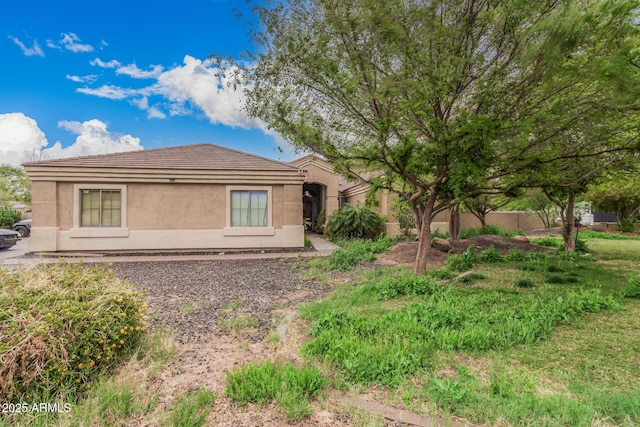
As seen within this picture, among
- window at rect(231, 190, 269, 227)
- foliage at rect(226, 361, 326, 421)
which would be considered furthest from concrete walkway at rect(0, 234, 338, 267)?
foliage at rect(226, 361, 326, 421)

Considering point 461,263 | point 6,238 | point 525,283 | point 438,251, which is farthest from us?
point 6,238

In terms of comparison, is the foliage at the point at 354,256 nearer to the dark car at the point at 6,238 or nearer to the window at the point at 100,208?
the window at the point at 100,208

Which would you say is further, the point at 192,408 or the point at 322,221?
the point at 322,221

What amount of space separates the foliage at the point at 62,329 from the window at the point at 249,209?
27.9 feet

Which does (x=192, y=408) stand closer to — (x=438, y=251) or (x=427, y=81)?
(x=427, y=81)

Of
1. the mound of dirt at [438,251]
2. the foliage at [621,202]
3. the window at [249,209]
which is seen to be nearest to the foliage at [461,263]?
the mound of dirt at [438,251]

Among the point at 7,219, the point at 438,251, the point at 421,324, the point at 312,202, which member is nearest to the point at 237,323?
the point at 421,324

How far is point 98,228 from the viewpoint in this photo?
11.1 meters

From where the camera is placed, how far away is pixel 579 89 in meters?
4.93

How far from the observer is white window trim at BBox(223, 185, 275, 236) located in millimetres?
11789

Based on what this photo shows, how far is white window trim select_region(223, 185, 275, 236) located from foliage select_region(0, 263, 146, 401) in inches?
325

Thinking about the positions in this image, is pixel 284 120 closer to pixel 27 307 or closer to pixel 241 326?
pixel 241 326

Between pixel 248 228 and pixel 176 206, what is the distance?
279 cm

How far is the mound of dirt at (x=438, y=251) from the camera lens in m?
9.41
